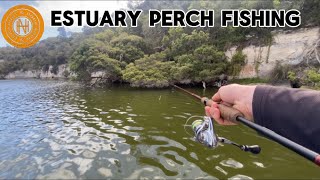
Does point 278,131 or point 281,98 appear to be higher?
point 281,98

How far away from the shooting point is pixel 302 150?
128 centimetres

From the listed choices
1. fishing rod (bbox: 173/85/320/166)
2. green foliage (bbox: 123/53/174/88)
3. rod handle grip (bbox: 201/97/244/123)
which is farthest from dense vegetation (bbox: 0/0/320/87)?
fishing rod (bbox: 173/85/320/166)

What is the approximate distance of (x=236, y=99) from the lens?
232 centimetres

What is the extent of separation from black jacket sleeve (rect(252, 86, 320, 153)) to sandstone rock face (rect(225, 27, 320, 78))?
85.8 ft

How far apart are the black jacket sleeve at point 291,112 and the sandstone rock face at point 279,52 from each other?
1029 inches

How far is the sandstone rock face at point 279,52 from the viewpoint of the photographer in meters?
24.0

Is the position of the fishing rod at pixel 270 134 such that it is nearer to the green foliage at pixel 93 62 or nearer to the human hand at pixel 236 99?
the human hand at pixel 236 99

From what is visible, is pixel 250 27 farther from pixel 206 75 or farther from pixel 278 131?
pixel 278 131

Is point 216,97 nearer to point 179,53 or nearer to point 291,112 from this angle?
point 291,112

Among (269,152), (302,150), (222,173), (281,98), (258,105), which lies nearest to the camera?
(302,150)

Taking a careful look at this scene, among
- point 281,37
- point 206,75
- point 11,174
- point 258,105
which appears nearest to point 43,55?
point 206,75

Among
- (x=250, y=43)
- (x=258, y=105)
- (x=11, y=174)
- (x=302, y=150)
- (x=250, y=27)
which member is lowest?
(x=11, y=174)

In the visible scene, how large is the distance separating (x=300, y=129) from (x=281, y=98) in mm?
239

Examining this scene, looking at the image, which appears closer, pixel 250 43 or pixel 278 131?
pixel 278 131
